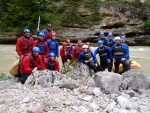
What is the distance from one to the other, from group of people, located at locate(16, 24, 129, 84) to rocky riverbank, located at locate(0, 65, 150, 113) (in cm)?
81

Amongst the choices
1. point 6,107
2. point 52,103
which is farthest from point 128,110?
point 6,107

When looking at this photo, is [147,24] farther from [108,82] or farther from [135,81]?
[108,82]

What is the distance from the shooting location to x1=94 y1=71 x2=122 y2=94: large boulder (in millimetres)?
5945

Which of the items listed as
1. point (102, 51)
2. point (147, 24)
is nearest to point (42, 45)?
point (102, 51)

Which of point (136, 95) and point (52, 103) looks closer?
point (52, 103)

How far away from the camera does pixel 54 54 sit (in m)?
8.59

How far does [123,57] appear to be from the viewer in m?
8.80

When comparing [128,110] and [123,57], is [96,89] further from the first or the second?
[123,57]

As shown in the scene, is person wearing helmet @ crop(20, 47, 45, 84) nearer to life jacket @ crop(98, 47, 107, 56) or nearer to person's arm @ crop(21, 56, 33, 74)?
person's arm @ crop(21, 56, 33, 74)

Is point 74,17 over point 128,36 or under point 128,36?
over

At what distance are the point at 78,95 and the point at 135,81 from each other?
5.60 ft

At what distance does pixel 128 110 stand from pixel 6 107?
2.20m

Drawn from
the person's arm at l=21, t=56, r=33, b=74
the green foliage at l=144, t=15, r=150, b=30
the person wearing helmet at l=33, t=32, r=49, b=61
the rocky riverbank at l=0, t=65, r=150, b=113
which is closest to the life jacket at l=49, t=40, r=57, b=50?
the person wearing helmet at l=33, t=32, r=49, b=61

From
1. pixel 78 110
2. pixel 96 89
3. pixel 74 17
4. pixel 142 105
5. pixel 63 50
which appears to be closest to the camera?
pixel 78 110
